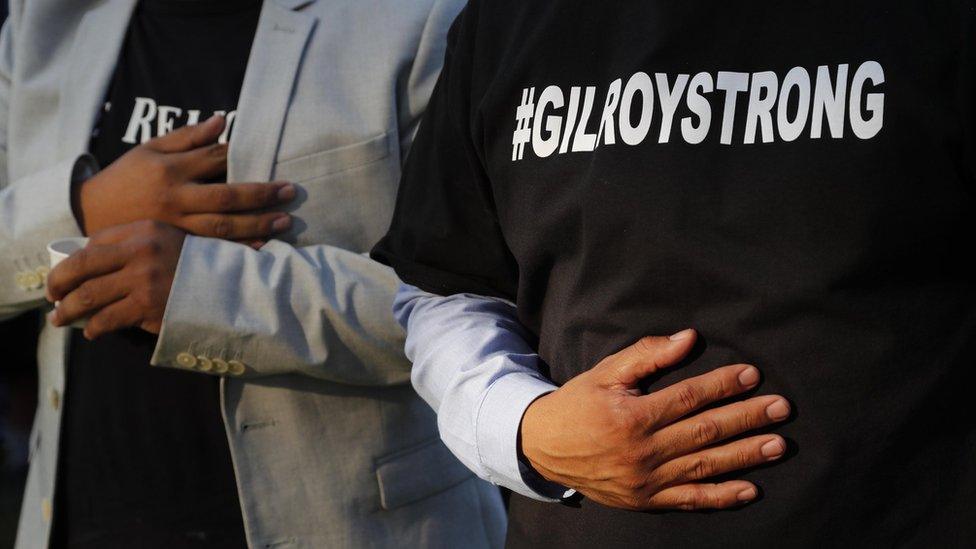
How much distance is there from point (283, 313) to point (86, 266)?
33 cm

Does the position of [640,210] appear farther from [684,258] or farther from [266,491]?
[266,491]

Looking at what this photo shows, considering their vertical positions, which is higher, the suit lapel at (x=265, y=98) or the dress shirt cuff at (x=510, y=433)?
the suit lapel at (x=265, y=98)

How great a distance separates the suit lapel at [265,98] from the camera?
190cm

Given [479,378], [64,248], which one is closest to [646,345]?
[479,378]

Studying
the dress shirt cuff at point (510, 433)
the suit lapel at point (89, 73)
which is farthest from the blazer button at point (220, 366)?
the dress shirt cuff at point (510, 433)

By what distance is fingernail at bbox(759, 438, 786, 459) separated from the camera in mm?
1175

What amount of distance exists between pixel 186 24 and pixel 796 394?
136cm

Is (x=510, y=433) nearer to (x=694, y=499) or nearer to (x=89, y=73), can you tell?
(x=694, y=499)

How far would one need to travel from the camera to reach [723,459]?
1.20 m

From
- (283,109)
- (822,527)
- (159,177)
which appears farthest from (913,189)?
(159,177)

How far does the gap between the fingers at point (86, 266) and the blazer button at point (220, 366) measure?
0.72 feet

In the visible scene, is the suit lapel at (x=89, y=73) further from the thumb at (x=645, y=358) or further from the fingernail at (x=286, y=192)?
the thumb at (x=645, y=358)

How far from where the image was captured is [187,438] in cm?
193

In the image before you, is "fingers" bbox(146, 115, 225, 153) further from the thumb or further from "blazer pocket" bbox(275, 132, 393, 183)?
the thumb
